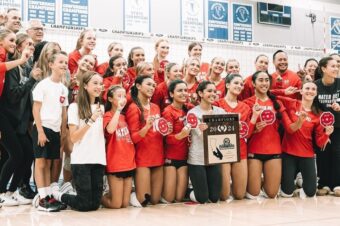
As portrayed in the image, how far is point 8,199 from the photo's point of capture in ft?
15.5

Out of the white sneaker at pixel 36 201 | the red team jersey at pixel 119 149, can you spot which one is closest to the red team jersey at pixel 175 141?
the red team jersey at pixel 119 149

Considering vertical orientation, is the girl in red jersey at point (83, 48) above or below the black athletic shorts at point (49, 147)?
above

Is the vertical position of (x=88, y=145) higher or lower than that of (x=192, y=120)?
lower

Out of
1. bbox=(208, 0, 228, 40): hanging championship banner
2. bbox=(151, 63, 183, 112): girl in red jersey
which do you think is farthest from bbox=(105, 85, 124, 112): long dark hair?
bbox=(208, 0, 228, 40): hanging championship banner

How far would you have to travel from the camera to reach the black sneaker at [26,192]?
4867 mm

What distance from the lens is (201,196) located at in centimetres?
485

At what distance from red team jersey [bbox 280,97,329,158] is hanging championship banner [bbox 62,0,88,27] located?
4.35 meters

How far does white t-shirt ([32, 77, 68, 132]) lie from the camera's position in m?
4.46

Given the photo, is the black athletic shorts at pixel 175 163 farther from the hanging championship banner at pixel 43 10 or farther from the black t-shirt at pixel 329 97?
the hanging championship banner at pixel 43 10

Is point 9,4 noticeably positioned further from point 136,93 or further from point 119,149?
point 119,149

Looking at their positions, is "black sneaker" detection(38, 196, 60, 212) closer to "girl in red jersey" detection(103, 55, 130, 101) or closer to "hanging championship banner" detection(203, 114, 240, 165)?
"girl in red jersey" detection(103, 55, 130, 101)

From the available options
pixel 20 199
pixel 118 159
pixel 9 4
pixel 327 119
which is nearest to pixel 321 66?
pixel 327 119

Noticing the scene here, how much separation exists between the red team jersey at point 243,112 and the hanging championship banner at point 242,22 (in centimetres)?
463

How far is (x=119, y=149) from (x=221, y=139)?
1.16 metres
